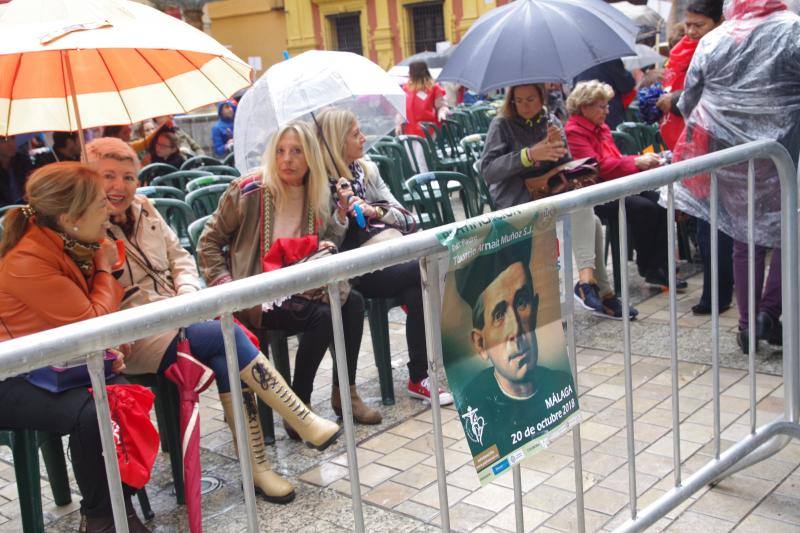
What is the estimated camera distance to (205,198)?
5.68 m

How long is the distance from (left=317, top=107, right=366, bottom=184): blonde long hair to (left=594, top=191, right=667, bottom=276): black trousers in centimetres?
208

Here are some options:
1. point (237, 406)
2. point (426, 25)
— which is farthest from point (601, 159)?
point (426, 25)

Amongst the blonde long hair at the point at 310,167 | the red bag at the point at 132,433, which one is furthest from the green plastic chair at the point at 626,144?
the red bag at the point at 132,433

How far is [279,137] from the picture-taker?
4.10 m

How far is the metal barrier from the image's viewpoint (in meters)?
1.53

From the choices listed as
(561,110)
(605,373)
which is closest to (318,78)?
(605,373)

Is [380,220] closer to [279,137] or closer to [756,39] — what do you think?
[279,137]

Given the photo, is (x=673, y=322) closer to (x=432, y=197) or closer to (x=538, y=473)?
(x=538, y=473)

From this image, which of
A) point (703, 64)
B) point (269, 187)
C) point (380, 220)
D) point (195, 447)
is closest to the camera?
point (195, 447)

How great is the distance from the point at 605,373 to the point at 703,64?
5.55ft

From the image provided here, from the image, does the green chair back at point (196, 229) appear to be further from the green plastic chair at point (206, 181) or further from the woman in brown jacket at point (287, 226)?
the green plastic chair at point (206, 181)

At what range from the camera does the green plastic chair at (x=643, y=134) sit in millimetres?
7512

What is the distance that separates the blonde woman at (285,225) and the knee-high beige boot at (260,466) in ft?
1.64

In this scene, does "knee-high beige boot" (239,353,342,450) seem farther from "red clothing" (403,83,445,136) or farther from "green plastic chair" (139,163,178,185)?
"red clothing" (403,83,445,136)
